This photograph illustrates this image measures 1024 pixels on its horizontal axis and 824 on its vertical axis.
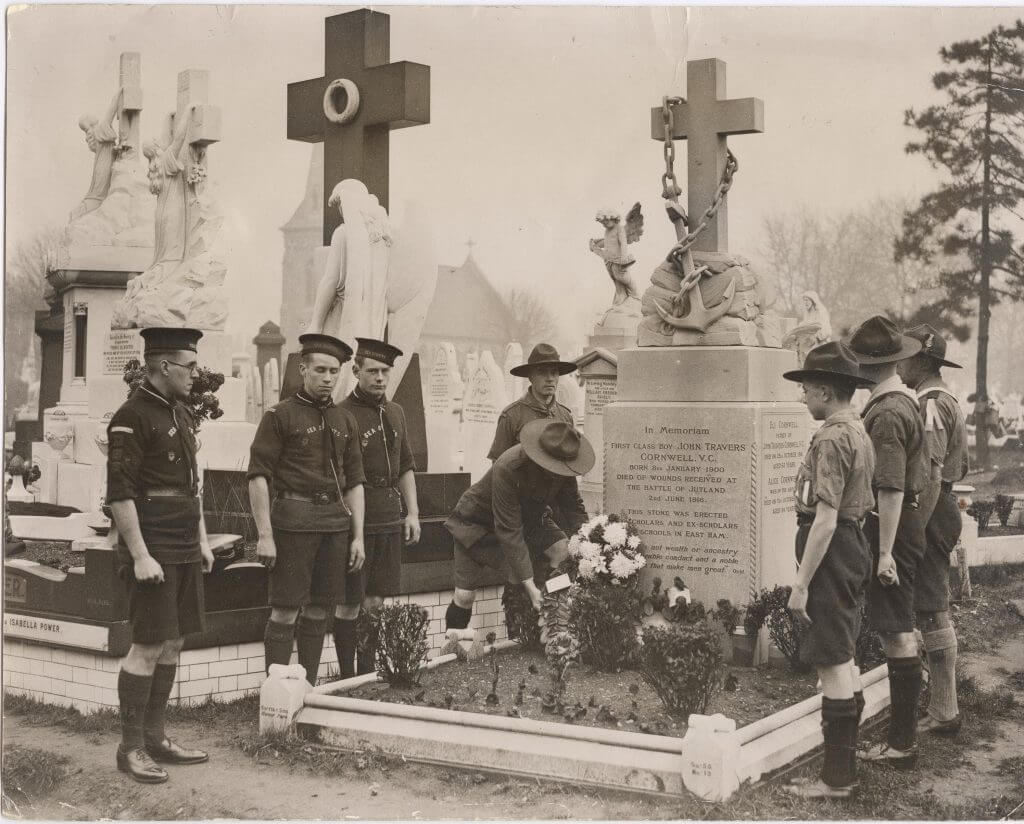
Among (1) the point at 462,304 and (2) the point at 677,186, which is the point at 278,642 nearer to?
(2) the point at 677,186

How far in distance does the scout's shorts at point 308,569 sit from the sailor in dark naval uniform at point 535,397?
169 cm

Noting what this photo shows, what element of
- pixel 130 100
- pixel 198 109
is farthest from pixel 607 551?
pixel 130 100

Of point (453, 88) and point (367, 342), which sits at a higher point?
point (453, 88)

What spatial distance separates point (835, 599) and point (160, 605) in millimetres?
3344

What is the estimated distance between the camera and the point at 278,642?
7.28 metres

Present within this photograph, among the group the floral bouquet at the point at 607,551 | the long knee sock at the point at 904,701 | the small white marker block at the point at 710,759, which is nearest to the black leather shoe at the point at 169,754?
the small white marker block at the point at 710,759

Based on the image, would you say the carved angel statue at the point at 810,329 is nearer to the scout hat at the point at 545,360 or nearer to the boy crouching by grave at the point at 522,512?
the scout hat at the point at 545,360

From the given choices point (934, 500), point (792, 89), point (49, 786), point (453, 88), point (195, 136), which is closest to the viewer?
point (49, 786)

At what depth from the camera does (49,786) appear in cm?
644

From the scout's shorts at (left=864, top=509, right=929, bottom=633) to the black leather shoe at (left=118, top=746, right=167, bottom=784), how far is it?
3835 millimetres

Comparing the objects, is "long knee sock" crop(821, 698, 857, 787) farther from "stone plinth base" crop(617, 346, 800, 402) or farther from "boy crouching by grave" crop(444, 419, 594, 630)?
"stone plinth base" crop(617, 346, 800, 402)

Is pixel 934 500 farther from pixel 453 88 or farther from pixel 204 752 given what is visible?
pixel 453 88

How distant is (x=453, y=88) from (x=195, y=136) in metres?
10.8

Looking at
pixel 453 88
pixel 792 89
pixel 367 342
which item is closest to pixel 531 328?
pixel 453 88
